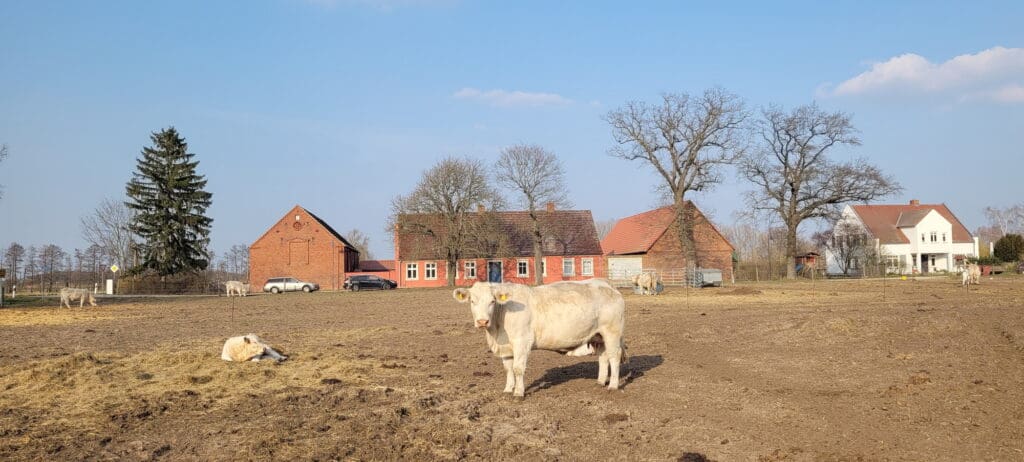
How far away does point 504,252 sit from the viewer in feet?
206

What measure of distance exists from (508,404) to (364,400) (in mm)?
2096

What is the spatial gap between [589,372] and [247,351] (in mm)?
6594

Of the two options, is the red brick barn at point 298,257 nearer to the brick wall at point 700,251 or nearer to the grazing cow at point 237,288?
the grazing cow at point 237,288

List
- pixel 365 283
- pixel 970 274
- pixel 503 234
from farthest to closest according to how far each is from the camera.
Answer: pixel 503 234, pixel 365 283, pixel 970 274

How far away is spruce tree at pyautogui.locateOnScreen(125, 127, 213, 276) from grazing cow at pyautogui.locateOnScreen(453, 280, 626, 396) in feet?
182

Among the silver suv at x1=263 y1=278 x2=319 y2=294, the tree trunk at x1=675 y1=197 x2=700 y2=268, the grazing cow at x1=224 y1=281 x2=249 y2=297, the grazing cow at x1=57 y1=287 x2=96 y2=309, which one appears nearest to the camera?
the grazing cow at x1=57 y1=287 x2=96 y2=309

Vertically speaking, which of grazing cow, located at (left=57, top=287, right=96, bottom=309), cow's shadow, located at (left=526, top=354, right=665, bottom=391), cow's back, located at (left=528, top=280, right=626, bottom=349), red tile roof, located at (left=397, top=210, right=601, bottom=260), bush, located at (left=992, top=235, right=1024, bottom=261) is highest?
red tile roof, located at (left=397, top=210, right=601, bottom=260)

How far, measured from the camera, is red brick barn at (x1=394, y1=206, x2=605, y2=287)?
202ft

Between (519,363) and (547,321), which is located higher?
(547,321)

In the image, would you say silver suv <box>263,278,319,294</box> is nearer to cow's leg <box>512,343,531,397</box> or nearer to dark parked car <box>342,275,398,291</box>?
dark parked car <box>342,275,398,291</box>

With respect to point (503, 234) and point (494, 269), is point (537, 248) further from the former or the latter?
point (494, 269)

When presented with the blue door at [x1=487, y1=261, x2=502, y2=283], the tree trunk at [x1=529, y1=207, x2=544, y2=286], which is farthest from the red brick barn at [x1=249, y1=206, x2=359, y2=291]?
the tree trunk at [x1=529, y1=207, x2=544, y2=286]

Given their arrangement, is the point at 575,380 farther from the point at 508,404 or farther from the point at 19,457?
the point at 19,457

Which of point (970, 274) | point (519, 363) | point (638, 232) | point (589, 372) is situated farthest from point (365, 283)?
point (519, 363)
